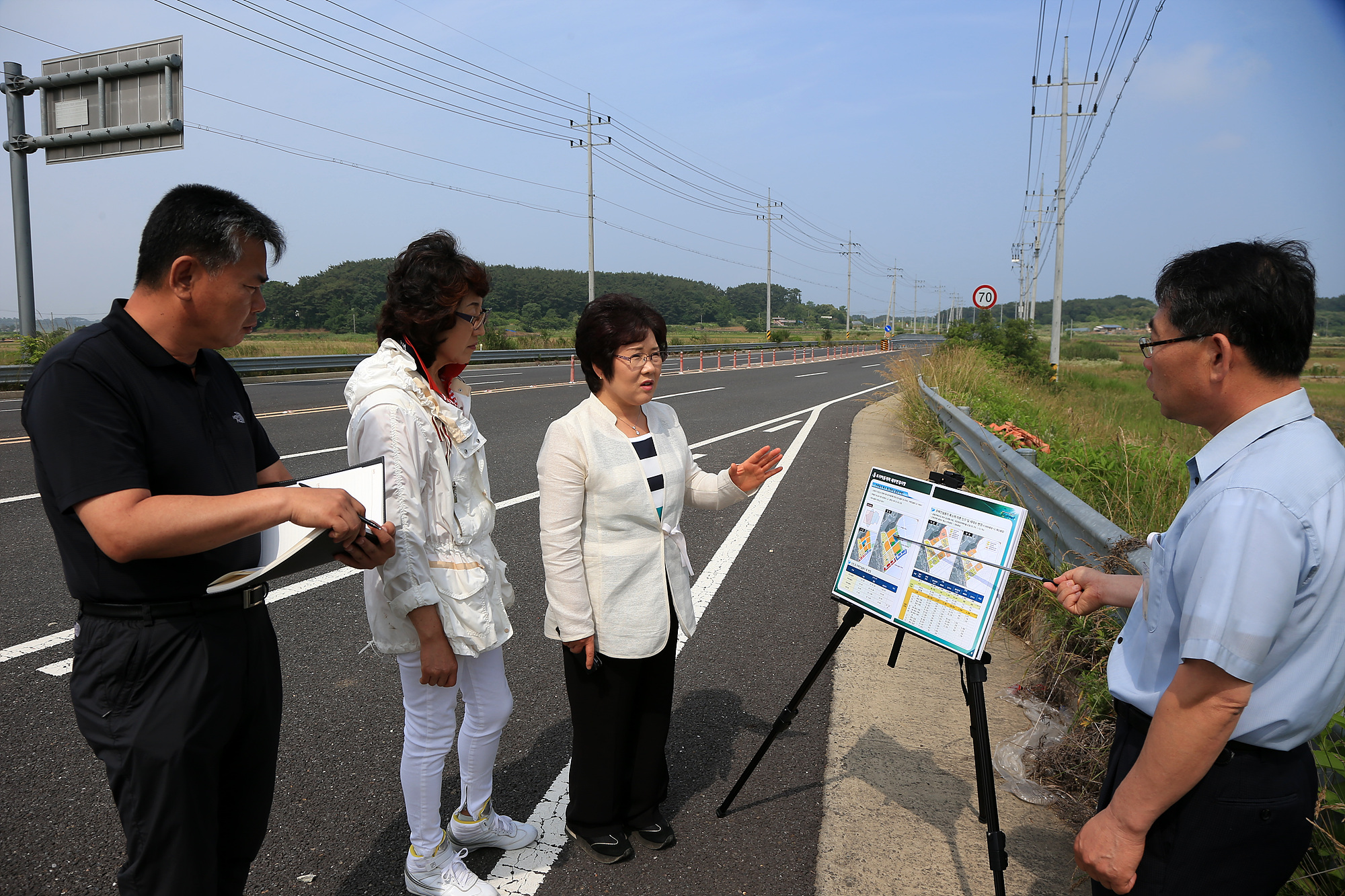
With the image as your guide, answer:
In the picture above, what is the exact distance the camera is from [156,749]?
5.86ft

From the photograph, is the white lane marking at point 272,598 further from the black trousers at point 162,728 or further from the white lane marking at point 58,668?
the black trousers at point 162,728

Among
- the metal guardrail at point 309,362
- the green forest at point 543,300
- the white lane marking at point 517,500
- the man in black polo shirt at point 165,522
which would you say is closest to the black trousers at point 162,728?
the man in black polo shirt at point 165,522

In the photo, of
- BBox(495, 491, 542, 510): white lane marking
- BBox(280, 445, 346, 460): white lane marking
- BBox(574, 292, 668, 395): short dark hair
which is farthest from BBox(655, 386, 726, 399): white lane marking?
BBox(574, 292, 668, 395): short dark hair

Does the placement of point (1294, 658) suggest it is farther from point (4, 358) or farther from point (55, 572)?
point (4, 358)

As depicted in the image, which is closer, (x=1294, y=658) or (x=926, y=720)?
(x=1294, y=658)

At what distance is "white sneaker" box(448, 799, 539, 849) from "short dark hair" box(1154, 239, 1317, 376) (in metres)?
2.54

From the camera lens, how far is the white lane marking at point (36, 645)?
4176 millimetres

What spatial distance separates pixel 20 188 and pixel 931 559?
826 inches

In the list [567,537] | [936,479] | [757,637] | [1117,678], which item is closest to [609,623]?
[567,537]

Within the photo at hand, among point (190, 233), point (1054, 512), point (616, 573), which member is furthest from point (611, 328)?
point (1054, 512)

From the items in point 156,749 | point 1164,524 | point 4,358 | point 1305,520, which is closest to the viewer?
point 1305,520

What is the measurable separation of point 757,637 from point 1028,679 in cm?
146

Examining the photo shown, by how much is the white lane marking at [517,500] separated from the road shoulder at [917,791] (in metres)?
3.88

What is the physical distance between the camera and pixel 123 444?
1695mm
